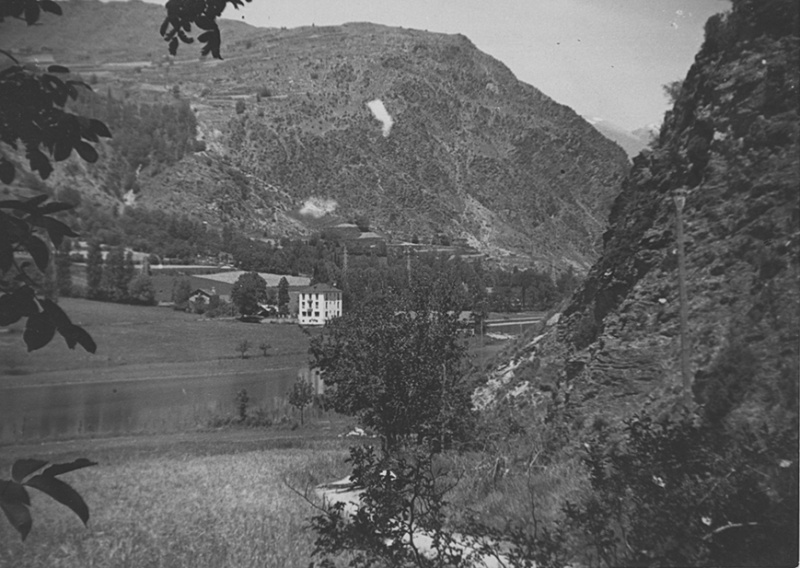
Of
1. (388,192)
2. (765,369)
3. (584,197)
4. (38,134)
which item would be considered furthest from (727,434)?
(388,192)

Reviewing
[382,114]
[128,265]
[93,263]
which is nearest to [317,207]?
[382,114]

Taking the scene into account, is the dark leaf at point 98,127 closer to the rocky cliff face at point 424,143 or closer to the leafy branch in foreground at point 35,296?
the leafy branch in foreground at point 35,296

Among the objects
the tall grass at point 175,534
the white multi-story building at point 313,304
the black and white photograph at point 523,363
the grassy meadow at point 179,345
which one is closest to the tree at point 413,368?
the black and white photograph at point 523,363

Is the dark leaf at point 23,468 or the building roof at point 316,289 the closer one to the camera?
the dark leaf at point 23,468

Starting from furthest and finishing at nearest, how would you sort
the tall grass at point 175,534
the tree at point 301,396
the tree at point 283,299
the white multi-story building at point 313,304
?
the tree at point 283,299, the tree at point 301,396, the white multi-story building at point 313,304, the tall grass at point 175,534

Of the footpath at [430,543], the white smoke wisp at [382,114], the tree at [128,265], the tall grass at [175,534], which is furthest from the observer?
the white smoke wisp at [382,114]

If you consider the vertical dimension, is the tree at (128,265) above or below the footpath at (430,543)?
above

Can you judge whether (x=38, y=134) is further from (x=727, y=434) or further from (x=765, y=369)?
(x=765, y=369)
